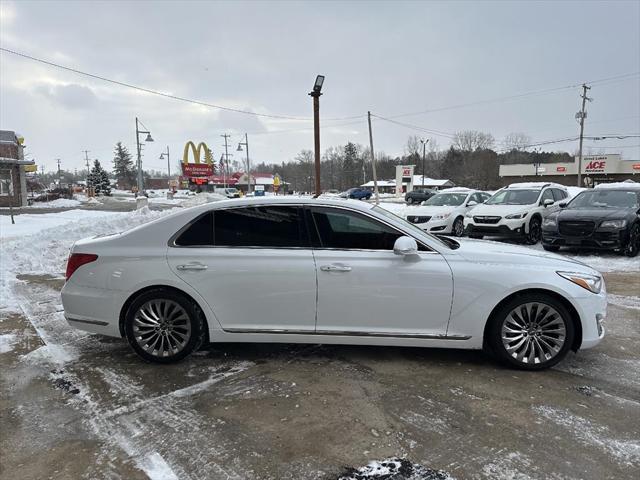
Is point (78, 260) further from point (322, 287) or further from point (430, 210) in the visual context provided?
point (430, 210)

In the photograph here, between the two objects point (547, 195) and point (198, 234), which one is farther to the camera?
point (547, 195)

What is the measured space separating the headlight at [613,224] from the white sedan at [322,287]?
6.70 metres

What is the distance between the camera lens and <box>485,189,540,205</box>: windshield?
43.2 feet

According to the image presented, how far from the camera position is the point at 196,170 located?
64250mm

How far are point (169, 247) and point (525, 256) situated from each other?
10.8 feet

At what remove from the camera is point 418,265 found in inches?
158

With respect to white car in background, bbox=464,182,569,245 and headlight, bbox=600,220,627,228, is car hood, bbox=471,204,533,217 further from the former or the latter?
headlight, bbox=600,220,627,228

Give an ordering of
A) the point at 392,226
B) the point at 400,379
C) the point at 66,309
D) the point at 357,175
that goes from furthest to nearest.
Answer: the point at 357,175 < the point at 66,309 < the point at 392,226 < the point at 400,379

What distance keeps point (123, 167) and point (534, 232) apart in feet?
397

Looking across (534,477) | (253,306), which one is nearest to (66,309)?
(253,306)

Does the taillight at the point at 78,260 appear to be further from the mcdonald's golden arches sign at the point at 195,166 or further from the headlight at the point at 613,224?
the mcdonald's golden arches sign at the point at 195,166

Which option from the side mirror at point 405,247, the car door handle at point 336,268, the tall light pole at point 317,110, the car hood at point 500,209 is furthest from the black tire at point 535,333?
the tall light pole at point 317,110

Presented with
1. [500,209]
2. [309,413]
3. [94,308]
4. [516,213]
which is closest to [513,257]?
[309,413]

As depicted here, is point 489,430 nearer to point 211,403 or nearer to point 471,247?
point 471,247
